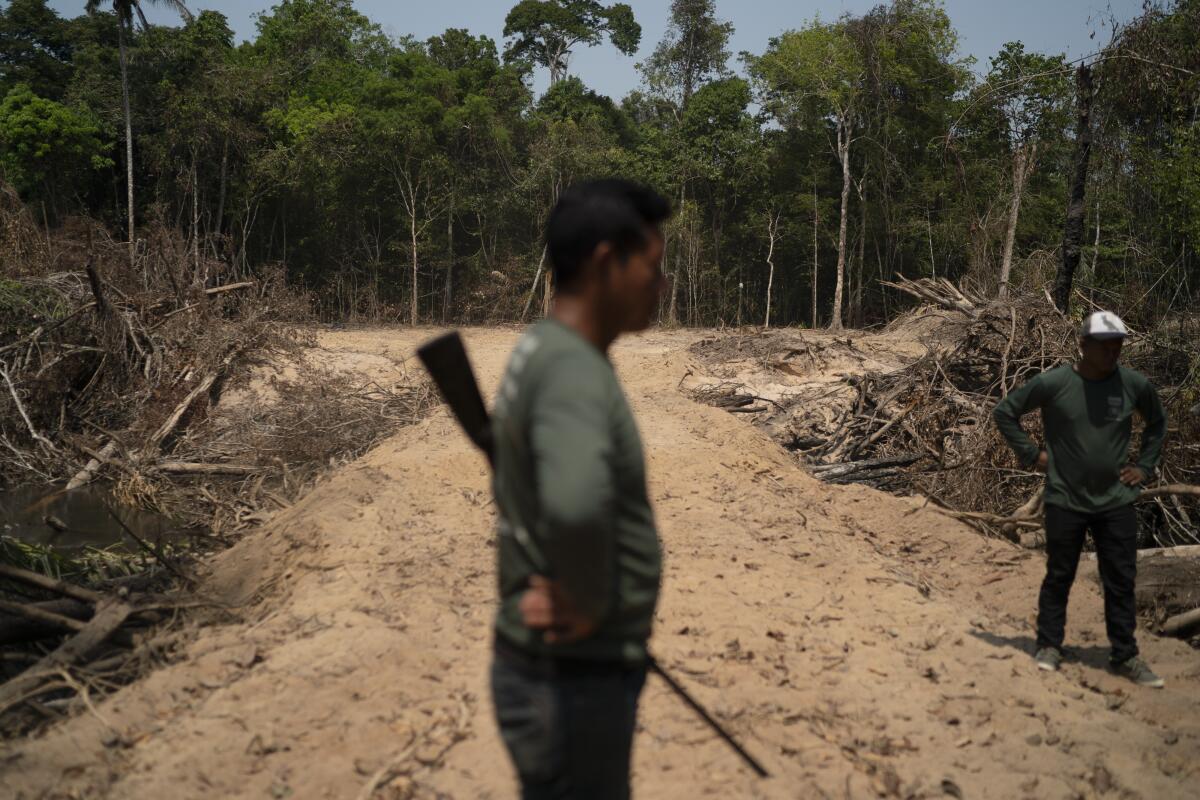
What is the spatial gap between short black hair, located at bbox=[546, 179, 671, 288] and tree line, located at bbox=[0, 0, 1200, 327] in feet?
60.4

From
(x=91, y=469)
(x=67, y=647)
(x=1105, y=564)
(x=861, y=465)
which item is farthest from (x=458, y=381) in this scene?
(x=91, y=469)

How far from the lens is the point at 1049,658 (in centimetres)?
435

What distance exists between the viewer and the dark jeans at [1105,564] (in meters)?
4.16

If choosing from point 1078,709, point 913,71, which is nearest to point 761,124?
point 913,71

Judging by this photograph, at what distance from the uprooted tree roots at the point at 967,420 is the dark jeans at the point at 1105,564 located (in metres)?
2.01

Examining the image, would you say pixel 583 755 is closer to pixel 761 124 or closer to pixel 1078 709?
pixel 1078 709

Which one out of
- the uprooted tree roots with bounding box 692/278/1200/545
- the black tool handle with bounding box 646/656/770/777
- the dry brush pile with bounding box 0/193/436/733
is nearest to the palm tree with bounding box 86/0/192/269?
the dry brush pile with bounding box 0/193/436/733

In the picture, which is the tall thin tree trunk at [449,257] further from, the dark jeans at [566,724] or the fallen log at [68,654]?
the dark jeans at [566,724]

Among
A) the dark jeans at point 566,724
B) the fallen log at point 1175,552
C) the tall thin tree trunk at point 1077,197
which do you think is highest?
the tall thin tree trunk at point 1077,197

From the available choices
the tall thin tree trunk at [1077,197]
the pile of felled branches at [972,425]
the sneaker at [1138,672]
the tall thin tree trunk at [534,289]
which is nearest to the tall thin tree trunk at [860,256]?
the tall thin tree trunk at [534,289]

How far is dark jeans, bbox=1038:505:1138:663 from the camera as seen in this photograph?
4.16 meters

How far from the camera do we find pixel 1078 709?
3.98m

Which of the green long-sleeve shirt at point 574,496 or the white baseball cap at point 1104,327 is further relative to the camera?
the white baseball cap at point 1104,327

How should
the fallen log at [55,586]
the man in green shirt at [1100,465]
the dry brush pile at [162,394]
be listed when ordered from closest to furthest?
the man in green shirt at [1100,465], the fallen log at [55,586], the dry brush pile at [162,394]
